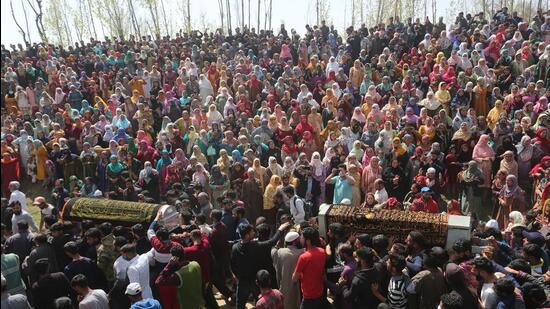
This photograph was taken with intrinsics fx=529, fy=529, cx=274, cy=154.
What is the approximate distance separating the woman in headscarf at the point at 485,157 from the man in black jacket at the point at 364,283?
5175 millimetres

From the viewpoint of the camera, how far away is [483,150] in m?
9.88

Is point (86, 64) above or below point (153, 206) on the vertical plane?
above

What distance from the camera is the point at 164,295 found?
5.91m

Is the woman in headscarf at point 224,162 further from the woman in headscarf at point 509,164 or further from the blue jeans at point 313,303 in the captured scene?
the woman in headscarf at point 509,164

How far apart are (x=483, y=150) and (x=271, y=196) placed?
4.06 m

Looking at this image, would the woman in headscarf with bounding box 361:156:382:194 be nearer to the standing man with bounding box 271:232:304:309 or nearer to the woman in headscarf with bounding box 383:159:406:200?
the woman in headscarf with bounding box 383:159:406:200

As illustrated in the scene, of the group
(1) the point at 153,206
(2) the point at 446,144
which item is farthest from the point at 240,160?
(2) the point at 446,144

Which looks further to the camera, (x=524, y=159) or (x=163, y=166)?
(x=163, y=166)

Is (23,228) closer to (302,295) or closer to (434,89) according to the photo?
(302,295)

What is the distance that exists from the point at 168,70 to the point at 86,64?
12.9ft

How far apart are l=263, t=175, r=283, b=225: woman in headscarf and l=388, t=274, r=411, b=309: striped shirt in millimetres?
4254

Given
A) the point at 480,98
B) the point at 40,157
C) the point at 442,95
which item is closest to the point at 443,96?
the point at 442,95

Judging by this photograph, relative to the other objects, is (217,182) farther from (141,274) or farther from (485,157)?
(485,157)

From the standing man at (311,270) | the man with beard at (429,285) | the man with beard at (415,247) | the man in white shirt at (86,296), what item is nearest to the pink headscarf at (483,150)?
the man with beard at (415,247)
